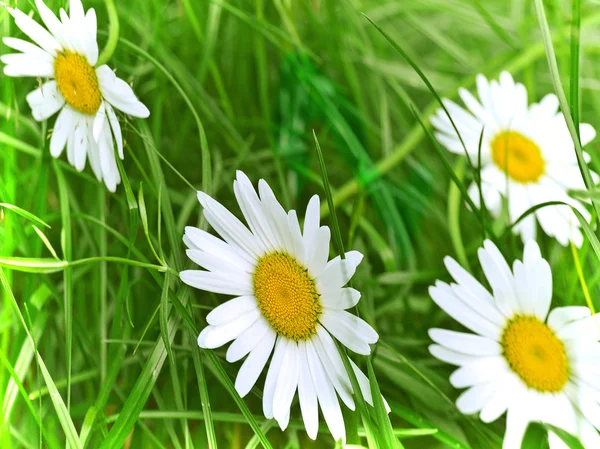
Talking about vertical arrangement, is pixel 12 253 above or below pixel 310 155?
below

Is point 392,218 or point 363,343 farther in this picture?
point 392,218

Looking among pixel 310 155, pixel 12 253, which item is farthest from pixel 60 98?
pixel 310 155

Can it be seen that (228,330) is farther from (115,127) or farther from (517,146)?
(517,146)

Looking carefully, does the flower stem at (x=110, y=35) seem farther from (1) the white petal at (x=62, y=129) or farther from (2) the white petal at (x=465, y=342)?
(2) the white petal at (x=465, y=342)


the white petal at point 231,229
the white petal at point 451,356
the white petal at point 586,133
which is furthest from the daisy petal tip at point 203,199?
the white petal at point 586,133

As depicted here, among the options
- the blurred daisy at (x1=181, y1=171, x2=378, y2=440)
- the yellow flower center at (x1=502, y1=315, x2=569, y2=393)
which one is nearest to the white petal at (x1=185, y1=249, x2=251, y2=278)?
the blurred daisy at (x1=181, y1=171, x2=378, y2=440)

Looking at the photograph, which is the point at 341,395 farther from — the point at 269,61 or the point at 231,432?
the point at 269,61
